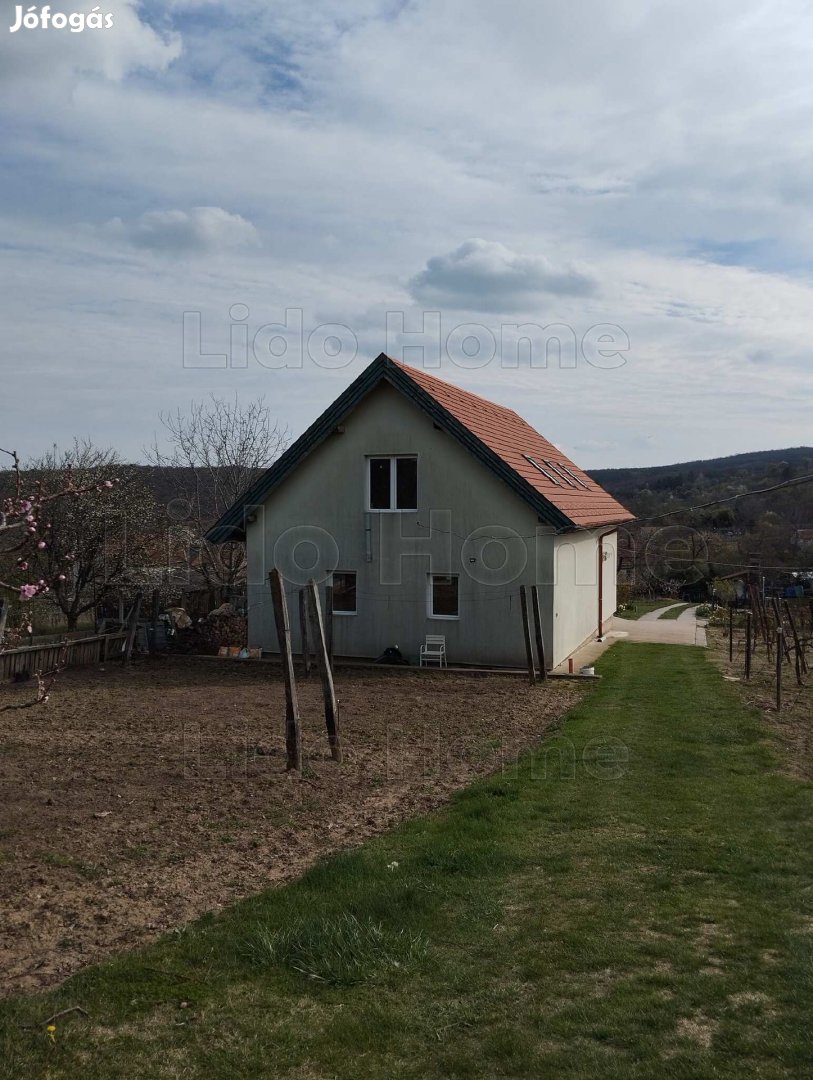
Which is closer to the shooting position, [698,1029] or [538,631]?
[698,1029]

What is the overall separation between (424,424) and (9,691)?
368 inches

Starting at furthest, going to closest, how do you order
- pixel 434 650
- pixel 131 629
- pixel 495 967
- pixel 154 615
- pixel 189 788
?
pixel 154 615, pixel 131 629, pixel 434 650, pixel 189 788, pixel 495 967

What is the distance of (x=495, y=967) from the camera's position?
4980mm

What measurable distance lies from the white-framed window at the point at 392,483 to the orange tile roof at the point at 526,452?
158 cm

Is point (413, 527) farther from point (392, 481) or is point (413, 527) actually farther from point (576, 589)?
point (576, 589)

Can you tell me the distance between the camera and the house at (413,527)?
58.0 feet

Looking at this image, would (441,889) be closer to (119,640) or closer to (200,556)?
(119,640)

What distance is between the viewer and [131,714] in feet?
43.4

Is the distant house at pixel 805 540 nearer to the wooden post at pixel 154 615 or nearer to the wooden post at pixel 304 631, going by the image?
the wooden post at pixel 304 631

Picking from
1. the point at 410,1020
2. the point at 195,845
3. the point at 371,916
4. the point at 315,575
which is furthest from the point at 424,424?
the point at 410,1020

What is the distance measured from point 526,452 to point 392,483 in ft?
13.1

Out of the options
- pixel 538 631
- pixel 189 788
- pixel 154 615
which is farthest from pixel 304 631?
pixel 189 788

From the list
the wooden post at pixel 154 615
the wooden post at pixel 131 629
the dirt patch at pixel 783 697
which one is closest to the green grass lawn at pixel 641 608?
the dirt patch at pixel 783 697

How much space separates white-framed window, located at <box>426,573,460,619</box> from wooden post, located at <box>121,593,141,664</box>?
6457 millimetres
